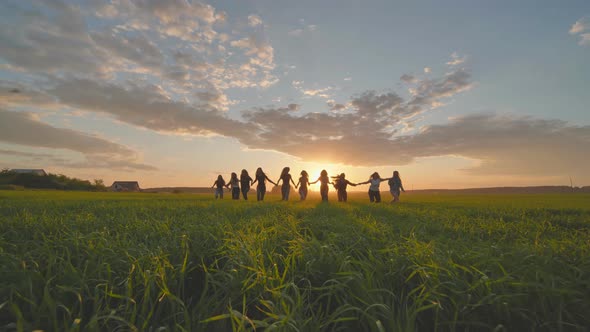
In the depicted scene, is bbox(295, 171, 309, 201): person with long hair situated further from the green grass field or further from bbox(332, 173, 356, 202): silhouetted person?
the green grass field

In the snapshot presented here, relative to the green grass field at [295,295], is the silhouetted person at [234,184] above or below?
above

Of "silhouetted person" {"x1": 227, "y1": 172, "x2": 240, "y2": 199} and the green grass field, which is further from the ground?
"silhouetted person" {"x1": 227, "y1": 172, "x2": 240, "y2": 199}

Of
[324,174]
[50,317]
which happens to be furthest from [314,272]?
[324,174]

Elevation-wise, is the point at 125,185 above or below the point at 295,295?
above

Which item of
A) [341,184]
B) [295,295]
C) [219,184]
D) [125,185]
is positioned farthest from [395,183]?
[125,185]

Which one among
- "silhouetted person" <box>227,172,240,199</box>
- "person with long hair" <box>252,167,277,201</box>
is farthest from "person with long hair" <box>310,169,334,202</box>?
"silhouetted person" <box>227,172,240,199</box>

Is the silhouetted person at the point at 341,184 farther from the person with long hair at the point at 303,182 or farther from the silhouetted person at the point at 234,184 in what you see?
the silhouetted person at the point at 234,184

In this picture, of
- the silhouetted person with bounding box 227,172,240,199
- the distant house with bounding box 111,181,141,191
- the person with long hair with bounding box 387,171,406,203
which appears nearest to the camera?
the person with long hair with bounding box 387,171,406,203

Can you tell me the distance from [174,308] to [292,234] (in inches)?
107

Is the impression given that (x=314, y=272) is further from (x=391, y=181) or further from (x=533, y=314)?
(x=391, y=181)

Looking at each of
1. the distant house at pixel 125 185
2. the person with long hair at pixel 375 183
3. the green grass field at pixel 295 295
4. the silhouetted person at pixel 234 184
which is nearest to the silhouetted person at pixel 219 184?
the silhouetted person at pixel 234 184

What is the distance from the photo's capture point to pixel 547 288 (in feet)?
6.95

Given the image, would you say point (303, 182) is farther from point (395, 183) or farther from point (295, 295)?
point (295, 295)

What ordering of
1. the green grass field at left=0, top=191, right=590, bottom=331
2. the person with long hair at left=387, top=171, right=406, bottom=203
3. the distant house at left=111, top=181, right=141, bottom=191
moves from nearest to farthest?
the green grass field at left=0, top=191, right=590, bottom=331 → the person with long hair at left=387, top=171, right=406, bottom=203 → the distant house at left=111, top=181, right=141, bottom=191
